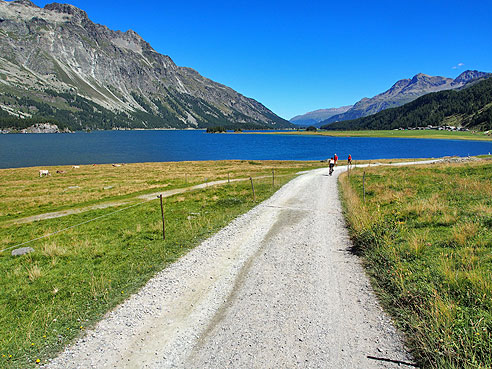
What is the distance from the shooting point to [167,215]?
22156 mm

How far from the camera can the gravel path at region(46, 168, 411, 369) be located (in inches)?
255

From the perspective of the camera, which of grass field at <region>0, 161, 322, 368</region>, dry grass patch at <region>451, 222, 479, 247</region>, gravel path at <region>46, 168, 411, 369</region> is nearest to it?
gravel path at <region>46, 168, 411, 369</region>

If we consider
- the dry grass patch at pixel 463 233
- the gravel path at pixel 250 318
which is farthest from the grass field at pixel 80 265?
the dry grass patch at pixel 463 233

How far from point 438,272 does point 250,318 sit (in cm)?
613

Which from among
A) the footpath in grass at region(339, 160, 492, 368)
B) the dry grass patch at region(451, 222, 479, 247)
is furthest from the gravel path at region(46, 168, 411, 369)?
the dry grass patch at region(451, 222, 479, 247)

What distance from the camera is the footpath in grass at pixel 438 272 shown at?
5.89m

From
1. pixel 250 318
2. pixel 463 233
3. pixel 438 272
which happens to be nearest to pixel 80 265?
pixel 250 318

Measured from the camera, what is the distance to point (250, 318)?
26.2 ft

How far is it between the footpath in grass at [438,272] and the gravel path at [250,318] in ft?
2.01

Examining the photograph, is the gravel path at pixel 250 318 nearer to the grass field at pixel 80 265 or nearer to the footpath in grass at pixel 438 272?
the footpath in grass at pixel 438 272

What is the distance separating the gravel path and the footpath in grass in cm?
61

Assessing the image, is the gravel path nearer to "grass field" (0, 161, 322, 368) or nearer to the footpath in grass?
the footpath in grass

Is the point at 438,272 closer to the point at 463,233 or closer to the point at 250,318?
the point at 463,233

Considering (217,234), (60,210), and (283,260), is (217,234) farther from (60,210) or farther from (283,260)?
(60,210)
